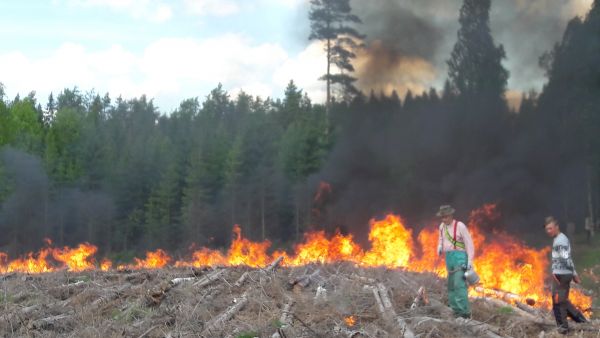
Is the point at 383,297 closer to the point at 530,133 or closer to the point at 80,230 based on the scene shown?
the point at 530,133

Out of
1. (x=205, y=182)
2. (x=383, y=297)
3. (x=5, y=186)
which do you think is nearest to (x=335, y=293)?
(x=383, y=297)

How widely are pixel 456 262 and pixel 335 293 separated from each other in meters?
2.06

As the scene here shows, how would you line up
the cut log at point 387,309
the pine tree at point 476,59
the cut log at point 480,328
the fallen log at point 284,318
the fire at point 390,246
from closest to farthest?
the fallen log at point 284,318
the cut log at point 387,309
the cut log at point 480,328
the fire at point 390,246
the pine tree at point 476,59

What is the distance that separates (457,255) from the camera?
31.3 ft

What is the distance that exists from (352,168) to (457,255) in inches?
722

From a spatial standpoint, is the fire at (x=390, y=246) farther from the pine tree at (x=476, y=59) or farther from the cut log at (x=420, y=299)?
the pine tree at (x=476, y=59)

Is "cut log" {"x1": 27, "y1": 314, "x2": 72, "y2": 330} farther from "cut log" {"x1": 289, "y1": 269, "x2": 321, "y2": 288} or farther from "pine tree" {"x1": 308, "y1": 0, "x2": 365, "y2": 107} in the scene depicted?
"pine tree" {"x1": 308, "y1": 0, "x2": 365, "y2": 107}

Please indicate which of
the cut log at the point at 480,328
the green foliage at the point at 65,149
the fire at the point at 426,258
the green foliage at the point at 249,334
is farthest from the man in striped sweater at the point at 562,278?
the green foliage at the point at 65,149

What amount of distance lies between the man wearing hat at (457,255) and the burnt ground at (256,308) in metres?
0.26

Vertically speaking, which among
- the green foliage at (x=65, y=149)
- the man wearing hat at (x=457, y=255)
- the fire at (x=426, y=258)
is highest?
the green foliage at (x=65, y=149)

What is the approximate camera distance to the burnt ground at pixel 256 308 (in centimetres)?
901

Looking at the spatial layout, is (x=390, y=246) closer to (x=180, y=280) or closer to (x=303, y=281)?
(x=303, y=281)

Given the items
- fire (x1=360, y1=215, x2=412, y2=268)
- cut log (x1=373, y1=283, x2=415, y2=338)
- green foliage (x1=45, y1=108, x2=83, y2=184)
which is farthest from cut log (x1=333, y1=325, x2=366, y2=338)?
green foliage (x1=45, y1=108, x2=83, y2=184)

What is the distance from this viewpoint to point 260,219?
37.9 m
